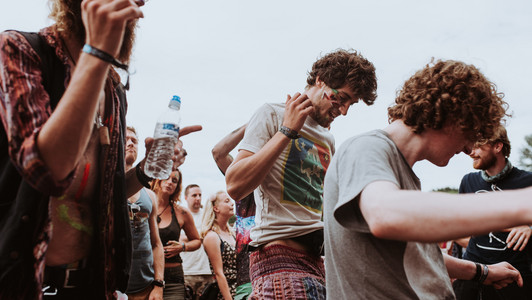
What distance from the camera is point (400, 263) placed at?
1749 mm

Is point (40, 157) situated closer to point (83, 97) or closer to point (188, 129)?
point (83, 97)

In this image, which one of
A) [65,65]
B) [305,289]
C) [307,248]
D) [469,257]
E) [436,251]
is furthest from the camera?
[469,257]

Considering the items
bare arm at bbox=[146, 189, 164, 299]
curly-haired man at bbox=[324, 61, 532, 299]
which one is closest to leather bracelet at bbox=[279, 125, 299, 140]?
curly-haired man at bbox=[324, 61, 532, 299]

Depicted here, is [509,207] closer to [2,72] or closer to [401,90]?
[401,90]

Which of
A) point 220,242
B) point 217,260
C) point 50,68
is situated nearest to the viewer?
point 50,68

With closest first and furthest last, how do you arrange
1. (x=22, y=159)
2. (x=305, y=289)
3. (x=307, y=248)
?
(x=22, y=159) → (x=305, y=289) → (x=307, y=248)

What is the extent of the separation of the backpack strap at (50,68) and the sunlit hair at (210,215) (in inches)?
223

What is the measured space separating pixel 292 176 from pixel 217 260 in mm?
3832

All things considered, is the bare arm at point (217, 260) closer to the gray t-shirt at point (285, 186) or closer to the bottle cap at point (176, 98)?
the gray t-shirt at point (285, 186)

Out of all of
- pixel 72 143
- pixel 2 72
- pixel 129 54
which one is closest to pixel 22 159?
pixel 72 143

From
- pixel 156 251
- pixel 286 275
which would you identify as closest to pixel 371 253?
pixel 286 275

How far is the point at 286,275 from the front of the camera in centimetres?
253

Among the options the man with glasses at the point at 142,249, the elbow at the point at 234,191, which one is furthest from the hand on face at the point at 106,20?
the man with glasses at the point at 142,249

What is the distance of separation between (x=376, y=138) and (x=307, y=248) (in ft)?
Answer: 3.68
